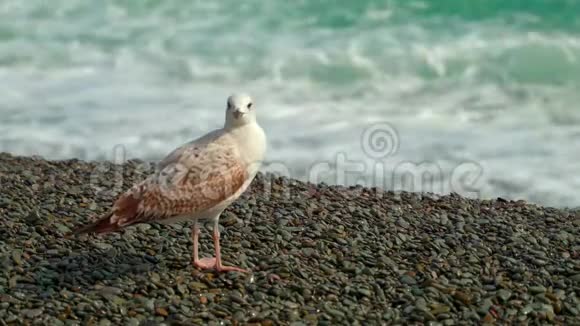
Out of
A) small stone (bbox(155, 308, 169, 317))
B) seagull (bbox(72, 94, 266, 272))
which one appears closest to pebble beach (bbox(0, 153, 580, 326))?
small stone (bbox(155, 308, 169, 317))

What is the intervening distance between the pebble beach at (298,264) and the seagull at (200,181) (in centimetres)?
43

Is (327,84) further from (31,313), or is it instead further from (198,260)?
(31,313)

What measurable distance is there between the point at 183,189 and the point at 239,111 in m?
0.66

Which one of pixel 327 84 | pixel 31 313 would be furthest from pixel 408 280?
pixel 327 84

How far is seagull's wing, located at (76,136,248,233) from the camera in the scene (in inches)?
247

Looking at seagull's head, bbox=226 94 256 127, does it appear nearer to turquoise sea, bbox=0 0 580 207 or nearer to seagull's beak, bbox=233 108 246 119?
seagull's beak, bbox=233 108 246 119

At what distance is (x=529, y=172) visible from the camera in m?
11.2

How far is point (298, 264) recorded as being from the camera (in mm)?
6836

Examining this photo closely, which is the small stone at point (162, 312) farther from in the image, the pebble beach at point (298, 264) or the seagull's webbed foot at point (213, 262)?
the seagull's webbed foot at point (213, 262)

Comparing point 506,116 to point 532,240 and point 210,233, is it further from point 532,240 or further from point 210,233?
point 210,233

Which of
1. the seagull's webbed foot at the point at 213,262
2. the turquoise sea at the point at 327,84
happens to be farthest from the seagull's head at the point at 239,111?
the turquoise sea at the point at 327,84

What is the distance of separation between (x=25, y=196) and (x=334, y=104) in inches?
278

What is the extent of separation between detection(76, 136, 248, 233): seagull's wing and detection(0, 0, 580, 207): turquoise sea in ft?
14.1

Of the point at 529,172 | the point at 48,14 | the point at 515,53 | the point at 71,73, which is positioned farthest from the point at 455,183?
the point at 48,14
